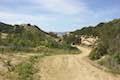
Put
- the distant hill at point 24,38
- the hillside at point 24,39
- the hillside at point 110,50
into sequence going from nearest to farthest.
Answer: the hillside at point 110,50, the hillside at point 24,39, the distant hill at point 24,38

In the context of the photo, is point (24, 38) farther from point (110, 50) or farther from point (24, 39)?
point (110, 50)

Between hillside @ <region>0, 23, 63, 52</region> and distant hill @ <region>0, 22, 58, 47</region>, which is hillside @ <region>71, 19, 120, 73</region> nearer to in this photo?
hillside @ <region>0, 23, 63, 52</region>

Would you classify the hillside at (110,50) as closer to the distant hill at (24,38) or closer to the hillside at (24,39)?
the hillside at (24,39)

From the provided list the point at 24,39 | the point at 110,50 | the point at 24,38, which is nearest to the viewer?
the point at 110,50

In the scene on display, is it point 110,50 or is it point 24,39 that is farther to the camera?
point 24,39

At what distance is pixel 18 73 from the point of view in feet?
74.1

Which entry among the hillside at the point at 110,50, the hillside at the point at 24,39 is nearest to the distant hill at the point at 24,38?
the hillside at the point at 24,39

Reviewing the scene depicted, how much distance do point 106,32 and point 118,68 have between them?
48.1 feet

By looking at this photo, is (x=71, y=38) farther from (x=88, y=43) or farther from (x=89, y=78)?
(x=89, y=78)

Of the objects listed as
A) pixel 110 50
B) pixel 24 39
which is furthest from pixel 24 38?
pixel 110 50

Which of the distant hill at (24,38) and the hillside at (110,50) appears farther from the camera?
the distant hill at (24,38)

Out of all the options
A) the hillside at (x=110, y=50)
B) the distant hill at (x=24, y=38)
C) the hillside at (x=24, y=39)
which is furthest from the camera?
the distant hill at (x=24, y=38)

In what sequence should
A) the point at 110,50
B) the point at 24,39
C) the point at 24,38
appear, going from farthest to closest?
1. the point at 24,38
2. the point at 24,39
3. the point at 110,50

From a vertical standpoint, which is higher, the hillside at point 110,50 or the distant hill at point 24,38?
the distant hill at point 24,38
